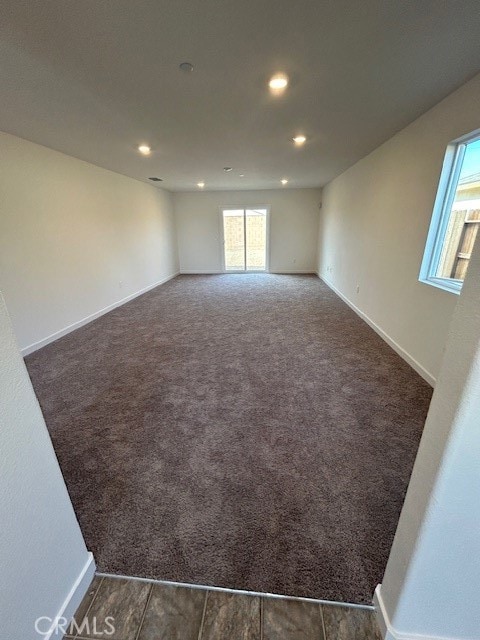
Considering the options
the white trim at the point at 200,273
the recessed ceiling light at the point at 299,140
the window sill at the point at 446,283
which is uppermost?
the recessed ceiling light at the point at 299,140

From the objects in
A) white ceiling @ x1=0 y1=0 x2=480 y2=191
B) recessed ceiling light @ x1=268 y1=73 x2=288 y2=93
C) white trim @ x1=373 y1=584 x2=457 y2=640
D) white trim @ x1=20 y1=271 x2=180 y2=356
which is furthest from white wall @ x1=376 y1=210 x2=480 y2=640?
white trim @ x1=20 y1=271 x2=180 y2=356

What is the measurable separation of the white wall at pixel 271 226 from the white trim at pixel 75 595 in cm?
739

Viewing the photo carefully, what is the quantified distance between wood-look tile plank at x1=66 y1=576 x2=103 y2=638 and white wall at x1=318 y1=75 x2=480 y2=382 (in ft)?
8.76

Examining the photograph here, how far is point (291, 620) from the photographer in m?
0.96

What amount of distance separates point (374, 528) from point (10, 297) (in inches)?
147

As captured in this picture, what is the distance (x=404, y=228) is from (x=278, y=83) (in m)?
1.90

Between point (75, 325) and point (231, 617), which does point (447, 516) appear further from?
point (75, 325)

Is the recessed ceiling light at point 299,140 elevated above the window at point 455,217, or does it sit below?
above

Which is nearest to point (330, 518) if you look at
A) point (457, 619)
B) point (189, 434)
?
point (457, 619)

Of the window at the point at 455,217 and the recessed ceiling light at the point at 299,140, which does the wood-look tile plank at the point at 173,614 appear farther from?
the recessed ceiling light at the point at 299,140

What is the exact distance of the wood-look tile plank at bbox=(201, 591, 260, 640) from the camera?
927 millimetres

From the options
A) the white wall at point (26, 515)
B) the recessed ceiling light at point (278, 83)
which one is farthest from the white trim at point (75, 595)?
the recessed ceiling light at point (278, 83)

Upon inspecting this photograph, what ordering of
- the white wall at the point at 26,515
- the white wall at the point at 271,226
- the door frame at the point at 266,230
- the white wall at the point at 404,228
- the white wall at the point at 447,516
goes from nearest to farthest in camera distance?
1. the white wall at the point at 447,516
2. the white wall at the point at 26,515
3. the white wall at the point at 404,228
4. the white wall at the point at 271,226
5. the door frame at the point at 266,230

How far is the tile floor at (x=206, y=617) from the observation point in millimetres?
930
